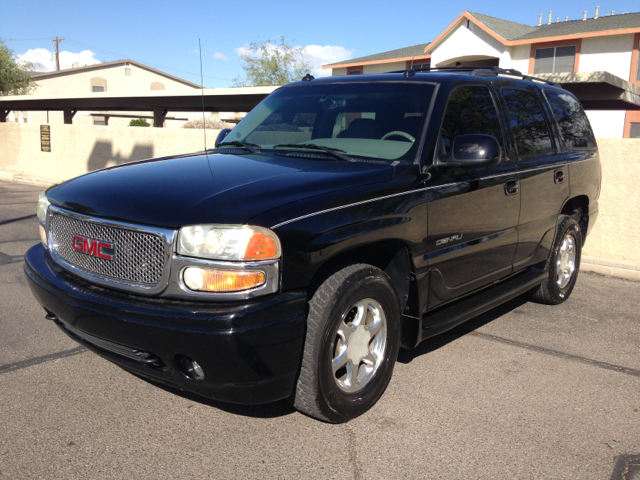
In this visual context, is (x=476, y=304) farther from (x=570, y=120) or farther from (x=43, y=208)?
(x=43, y=208)

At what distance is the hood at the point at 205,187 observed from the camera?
2.80 m

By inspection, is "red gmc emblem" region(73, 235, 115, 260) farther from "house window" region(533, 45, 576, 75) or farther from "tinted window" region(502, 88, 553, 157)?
"house window" region(533, 45, 576, 75)

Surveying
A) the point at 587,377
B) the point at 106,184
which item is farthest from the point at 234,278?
the point at 587,377

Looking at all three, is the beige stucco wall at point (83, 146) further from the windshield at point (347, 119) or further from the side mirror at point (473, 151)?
the side mirror at point (473, 151)

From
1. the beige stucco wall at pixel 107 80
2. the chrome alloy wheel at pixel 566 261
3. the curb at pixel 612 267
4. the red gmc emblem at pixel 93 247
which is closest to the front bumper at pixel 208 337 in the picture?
the red gmc emblem at pixel 93 247

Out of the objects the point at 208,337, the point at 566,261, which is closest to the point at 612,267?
the point at 566,261

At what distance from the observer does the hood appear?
9.19 ft

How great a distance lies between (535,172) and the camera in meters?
4.66

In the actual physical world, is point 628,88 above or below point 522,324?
above

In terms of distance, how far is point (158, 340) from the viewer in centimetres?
271

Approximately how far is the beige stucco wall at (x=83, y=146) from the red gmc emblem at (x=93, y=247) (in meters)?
8.59

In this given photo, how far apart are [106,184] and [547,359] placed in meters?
3.27

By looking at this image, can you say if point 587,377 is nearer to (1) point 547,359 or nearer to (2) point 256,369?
(1) point 547,359

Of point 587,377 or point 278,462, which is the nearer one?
point 278,462
